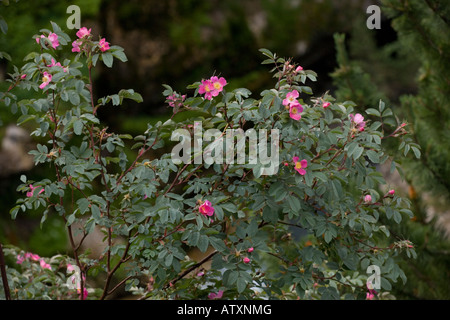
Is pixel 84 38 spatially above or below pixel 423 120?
above

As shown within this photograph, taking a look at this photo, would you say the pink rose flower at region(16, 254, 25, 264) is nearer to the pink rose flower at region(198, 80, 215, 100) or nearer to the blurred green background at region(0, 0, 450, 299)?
the pink rose flower at region(198, 80, 215, 100)

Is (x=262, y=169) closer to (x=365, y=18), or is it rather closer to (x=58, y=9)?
(x=58, y=9)

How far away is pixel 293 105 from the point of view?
1043 mm

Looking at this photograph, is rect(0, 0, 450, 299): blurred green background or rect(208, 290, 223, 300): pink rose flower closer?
rect(208, 290, 223, 300): pink rose flower

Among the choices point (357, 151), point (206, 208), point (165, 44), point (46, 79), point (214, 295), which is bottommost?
point (214, 295)

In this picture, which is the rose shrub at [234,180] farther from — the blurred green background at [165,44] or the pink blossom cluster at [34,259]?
the blurred green background at [165,44]

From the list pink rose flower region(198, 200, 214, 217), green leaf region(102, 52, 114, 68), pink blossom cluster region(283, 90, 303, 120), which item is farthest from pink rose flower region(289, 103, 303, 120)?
green leaf region(102, 52, 114, 68)

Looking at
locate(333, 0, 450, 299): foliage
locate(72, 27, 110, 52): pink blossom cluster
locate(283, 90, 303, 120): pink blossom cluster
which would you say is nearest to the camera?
locate(283, 90, 303, 120): pink blossom cluster

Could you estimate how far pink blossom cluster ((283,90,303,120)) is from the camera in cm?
104

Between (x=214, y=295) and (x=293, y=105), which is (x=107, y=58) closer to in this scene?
(x=293, y=105)

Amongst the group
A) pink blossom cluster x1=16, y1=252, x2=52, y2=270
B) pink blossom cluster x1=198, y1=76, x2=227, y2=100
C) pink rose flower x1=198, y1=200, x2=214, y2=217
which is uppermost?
pink blossom cluster x1=198, y1=76, x2=227, y2=100

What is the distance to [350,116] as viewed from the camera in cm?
120

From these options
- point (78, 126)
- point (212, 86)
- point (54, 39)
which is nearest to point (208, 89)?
point (212, 86)

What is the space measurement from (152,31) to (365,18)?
1.88m
